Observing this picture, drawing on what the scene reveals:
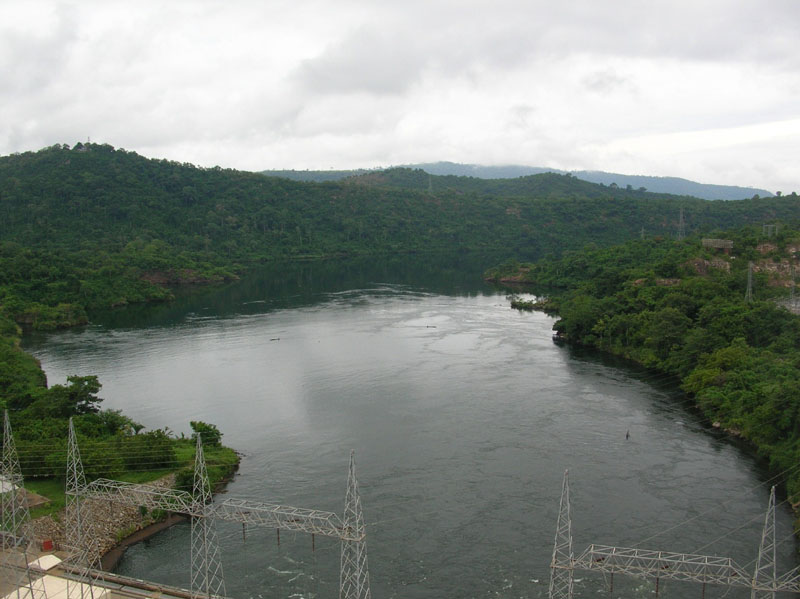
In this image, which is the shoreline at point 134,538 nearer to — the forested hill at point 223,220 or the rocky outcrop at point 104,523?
the rocky outcrop at point 104,523

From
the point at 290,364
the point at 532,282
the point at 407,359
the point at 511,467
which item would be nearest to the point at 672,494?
the point at 511,467

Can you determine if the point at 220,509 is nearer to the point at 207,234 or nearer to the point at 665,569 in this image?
the point at 665,569

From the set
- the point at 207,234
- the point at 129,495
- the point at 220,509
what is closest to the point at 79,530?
the point at 129,495

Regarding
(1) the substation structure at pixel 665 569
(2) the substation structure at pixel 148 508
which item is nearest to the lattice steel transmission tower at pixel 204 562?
(2) the substation structure at pixel 148 508

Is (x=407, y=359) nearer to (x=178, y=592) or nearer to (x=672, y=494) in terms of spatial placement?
(x=672, y=494)

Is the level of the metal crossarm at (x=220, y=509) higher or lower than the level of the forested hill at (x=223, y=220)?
lower

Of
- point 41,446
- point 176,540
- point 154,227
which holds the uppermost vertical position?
point 154,227
